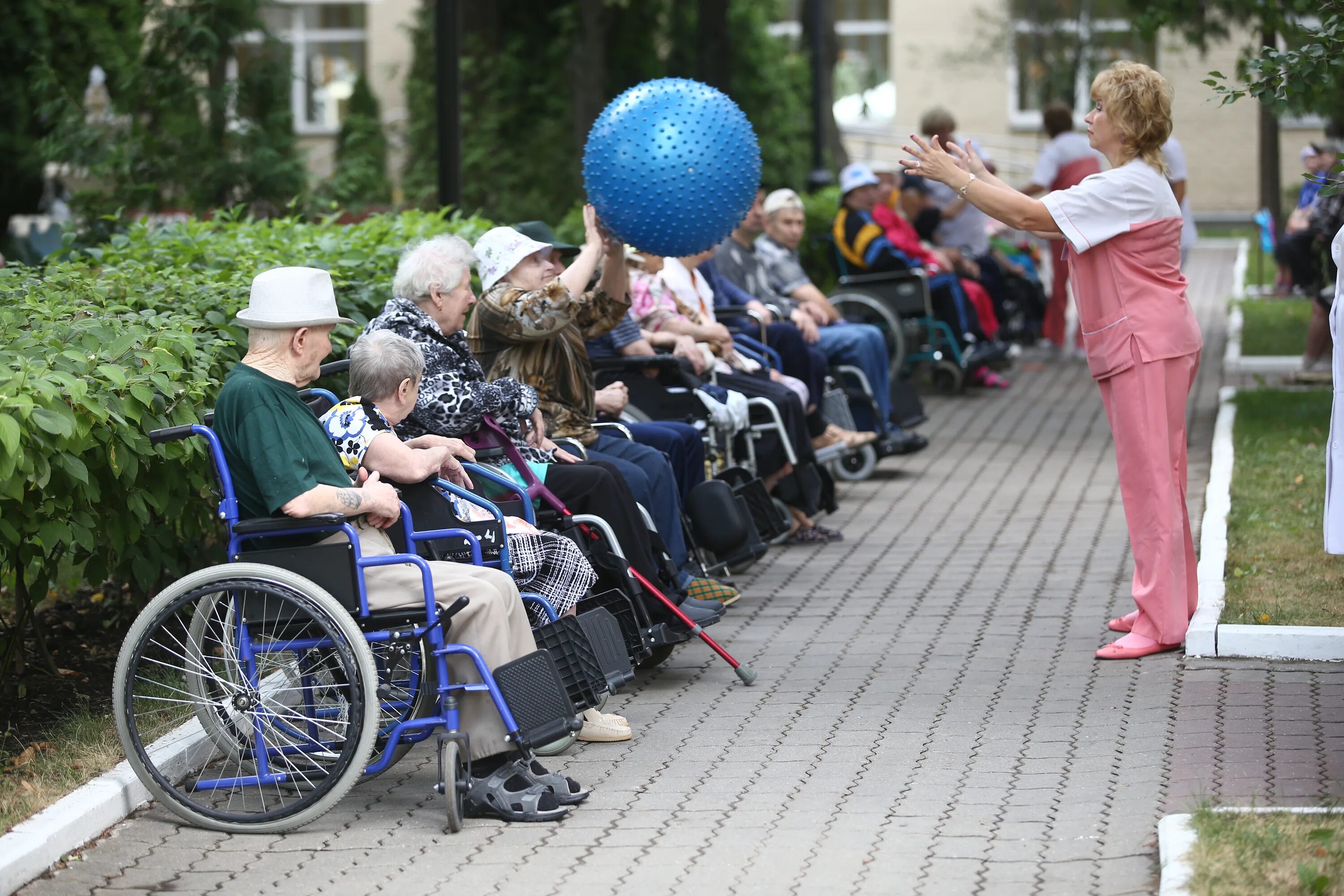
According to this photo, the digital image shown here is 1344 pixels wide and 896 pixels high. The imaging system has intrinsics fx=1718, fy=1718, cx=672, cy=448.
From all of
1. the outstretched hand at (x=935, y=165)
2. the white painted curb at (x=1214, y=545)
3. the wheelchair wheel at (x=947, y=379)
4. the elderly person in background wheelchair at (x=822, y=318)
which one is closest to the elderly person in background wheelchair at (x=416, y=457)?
the outstretched hand at (x=935, y=165)

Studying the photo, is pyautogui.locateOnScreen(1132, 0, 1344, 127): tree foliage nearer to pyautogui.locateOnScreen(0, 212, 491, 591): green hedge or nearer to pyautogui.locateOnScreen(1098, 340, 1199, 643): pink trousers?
pyautogui.locateOnScreen(1098, 340, 1199, 643): pink trousers

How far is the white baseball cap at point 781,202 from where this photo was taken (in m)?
10.8

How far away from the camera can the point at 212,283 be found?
6.64 m

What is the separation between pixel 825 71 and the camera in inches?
798

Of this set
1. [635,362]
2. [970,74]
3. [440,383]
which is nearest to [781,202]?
[635,362]

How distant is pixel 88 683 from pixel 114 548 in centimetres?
97

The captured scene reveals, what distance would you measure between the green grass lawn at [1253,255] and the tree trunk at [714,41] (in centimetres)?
684

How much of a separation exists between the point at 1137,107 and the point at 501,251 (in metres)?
2.47

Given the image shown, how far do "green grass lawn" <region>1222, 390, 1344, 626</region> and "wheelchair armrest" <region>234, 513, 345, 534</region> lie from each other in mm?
3552

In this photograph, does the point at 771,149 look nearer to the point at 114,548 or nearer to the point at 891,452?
the point at 891,452

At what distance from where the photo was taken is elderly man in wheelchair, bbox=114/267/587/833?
4.75 m

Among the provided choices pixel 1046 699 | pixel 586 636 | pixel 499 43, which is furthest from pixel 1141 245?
pixel 499 43

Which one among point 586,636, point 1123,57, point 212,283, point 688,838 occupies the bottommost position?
point 688,838

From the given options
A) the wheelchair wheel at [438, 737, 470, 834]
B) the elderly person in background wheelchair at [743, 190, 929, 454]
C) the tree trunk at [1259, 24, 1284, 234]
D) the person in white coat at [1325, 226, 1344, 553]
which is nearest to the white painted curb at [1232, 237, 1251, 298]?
the tree trunk at [1259, 24, 1284, 234]
